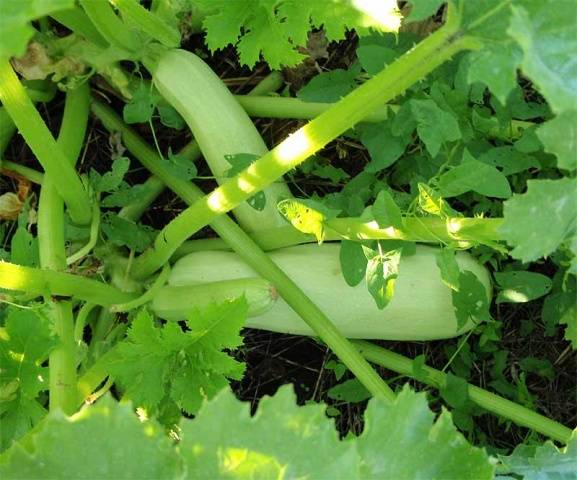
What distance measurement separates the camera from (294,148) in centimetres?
144

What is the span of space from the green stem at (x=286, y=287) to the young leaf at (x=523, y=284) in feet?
1.39

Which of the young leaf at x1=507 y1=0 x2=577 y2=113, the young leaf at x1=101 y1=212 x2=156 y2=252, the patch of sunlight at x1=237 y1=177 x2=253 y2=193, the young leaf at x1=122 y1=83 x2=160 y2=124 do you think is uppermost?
the young leaf at x1=507 y1=0 x2=577 y2=113

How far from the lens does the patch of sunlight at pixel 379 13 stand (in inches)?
58.4

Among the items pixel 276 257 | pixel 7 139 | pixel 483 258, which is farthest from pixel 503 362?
pixel 7 139

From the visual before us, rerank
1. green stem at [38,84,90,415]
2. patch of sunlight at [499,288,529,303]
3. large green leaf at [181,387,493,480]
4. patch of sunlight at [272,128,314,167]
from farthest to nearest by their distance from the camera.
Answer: patch of sunlight at [499,288,529,303] → green stem at [38,84,90,415] → patch of sunlight at [272,128,314,167] → large green leaf at [181,387,493,480]

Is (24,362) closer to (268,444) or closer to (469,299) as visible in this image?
(268,444)

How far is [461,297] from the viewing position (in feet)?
6.59

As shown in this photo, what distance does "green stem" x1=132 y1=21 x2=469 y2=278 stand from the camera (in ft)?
4.13

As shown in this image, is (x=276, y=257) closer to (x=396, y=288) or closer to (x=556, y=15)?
(x=396, y=288)

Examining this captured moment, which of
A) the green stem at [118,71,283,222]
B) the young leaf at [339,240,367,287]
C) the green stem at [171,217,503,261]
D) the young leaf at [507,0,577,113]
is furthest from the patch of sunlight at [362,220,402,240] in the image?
the green stem at [118,71,283,222]

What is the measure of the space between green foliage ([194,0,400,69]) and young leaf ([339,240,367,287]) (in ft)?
1.31

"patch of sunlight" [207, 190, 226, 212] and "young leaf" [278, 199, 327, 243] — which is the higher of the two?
"patch of sunlight" [207, 190, 226, 212]

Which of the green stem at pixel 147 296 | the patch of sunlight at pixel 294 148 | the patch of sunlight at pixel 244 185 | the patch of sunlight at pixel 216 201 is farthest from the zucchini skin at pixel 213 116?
the patch of sunlight at pixel 294 148

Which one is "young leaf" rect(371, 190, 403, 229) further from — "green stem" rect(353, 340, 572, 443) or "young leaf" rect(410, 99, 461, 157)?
"green stem" rect(353, 340, 572, 443)
